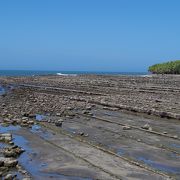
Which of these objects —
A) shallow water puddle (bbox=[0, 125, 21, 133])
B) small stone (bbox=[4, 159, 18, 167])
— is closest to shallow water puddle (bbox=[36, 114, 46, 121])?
shallow water puddle (bbox=[0, 125, 21, 133])

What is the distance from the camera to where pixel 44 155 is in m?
12.9

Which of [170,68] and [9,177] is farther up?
[170,68]

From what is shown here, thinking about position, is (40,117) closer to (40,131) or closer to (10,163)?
(40,131)

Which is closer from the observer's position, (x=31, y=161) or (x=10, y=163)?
(x=10, y=163)

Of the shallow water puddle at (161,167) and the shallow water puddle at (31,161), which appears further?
the shallow water puddle at (161,167)

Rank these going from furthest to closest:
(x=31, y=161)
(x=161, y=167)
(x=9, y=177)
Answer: (x=31, y=161) → (x=161, y=167) → (x=9, y=177)

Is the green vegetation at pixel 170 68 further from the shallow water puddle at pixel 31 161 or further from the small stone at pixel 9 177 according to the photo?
the small stone at pixel 9 177

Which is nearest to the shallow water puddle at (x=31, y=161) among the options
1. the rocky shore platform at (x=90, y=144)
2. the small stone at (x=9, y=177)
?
the rocky shore platform at (x=90, y=144)

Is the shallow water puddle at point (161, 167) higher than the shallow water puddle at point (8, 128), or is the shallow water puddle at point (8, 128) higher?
the shallow water puddle at point (161, 167)

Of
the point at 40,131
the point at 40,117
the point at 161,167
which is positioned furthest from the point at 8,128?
the point at 161,167

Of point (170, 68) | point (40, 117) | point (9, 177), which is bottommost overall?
point (40, 117)

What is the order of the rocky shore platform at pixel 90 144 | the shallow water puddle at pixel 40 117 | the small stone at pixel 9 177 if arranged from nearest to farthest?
1. the small stone at pixel 9 177
2. the rocky shore platform at pixel 90 144
3. the shallow water puddle at pixel 40 117

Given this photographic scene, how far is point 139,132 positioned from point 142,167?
238 inches

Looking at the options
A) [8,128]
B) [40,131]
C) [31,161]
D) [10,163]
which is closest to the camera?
[10,163]
